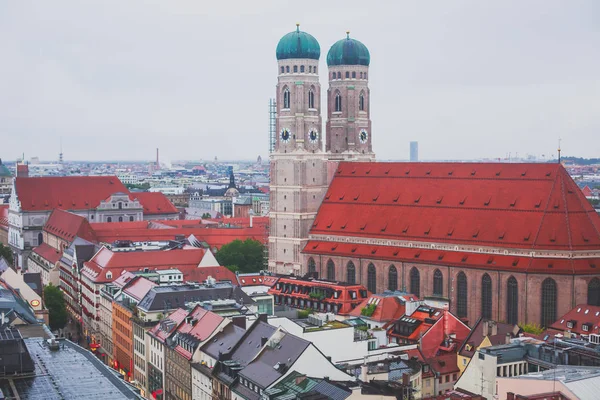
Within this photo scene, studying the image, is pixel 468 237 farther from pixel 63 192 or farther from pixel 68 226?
pixel 63 192

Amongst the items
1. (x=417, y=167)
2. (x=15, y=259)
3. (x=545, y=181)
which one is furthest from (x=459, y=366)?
(x=15, y=259)

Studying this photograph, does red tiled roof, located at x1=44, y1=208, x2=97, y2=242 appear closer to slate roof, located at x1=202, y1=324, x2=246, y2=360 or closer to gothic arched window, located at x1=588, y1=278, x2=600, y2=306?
slate roof, located at x1=202, y1=324, x2=246, y2=360

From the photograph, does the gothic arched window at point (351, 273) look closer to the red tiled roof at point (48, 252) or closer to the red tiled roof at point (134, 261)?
the red tiled roof at point (134, 261)

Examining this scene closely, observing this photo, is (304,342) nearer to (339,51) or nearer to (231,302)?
(231,302)

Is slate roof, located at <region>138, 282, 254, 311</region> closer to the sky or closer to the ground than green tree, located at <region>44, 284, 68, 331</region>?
closer to the sky

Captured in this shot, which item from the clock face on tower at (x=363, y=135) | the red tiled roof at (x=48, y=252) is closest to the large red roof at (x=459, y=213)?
the clock face on tower at (x=363, y=135)

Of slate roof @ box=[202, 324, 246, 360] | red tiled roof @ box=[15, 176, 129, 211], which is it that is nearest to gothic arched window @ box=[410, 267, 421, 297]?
slate roof @ box=[202, 324, 246, 360]
